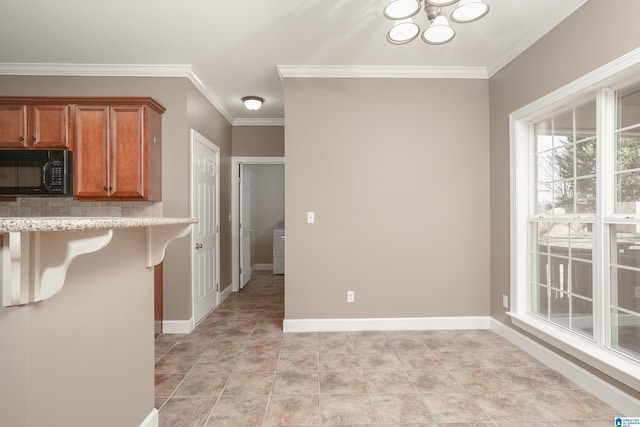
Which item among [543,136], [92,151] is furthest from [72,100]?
[543,136]

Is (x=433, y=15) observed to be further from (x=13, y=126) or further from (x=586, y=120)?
(x=13, y=126)

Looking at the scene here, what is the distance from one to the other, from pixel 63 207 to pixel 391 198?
10.4 feet

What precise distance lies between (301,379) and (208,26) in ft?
9.11

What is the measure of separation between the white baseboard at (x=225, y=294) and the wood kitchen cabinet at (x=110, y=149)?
1919 millimetres

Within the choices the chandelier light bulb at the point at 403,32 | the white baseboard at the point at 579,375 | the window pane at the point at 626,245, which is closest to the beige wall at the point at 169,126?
the chandelier light bulb at the point at 403,32

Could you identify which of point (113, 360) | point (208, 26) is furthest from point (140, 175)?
point (113, 360)

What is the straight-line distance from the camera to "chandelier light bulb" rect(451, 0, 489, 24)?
1800 millimetres

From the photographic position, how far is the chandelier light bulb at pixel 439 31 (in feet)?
6.55

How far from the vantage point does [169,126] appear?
3178mm

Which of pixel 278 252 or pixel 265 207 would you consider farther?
pixel 265 207

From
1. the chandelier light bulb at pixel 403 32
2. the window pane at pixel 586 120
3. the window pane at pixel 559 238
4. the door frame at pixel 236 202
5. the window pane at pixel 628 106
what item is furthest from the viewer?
the door frame at pixel 236 202

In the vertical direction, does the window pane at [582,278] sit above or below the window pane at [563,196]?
below

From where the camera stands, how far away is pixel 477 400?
1991mm

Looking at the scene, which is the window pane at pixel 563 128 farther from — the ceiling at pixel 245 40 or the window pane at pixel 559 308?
the window pane at pixel 559 308
